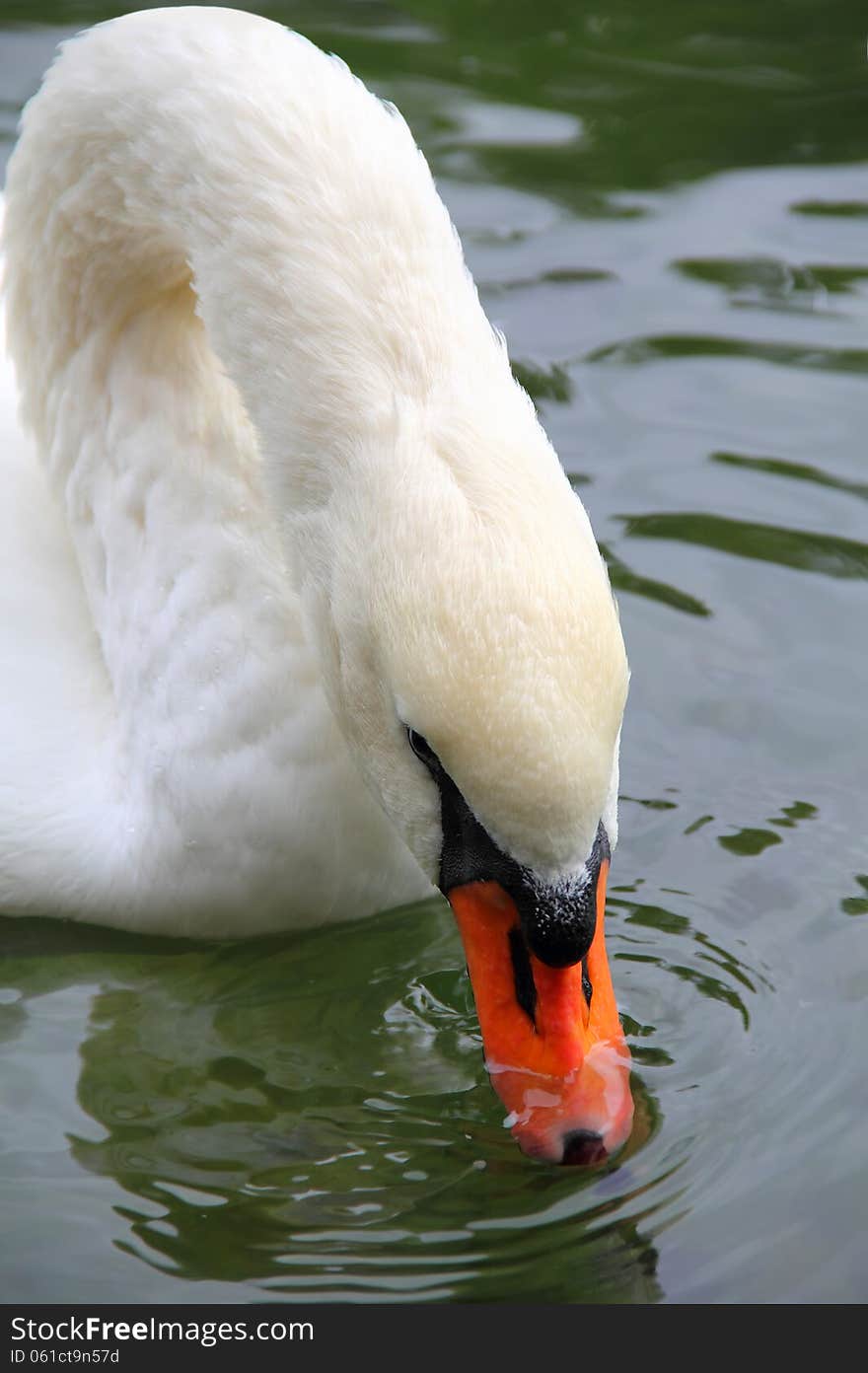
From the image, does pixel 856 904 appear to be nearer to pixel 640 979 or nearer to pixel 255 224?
pixel 640 979

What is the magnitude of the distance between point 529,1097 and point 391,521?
1.17m

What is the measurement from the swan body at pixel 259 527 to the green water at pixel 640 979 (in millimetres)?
380

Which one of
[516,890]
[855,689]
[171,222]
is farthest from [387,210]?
[855,689]

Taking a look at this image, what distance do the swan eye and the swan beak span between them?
260mm

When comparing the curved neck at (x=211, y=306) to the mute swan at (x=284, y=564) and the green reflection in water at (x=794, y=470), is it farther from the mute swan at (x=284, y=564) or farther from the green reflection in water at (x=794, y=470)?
the green reflection in water at (x=794, y=470)

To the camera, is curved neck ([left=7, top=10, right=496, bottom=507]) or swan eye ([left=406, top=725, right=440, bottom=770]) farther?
curved neck ([left=7, top=10, right=496, bottom=507])

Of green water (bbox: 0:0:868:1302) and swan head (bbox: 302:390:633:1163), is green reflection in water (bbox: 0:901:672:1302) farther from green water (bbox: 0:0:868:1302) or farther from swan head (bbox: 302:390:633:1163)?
swan head (bbox: 302:390:633:1163)

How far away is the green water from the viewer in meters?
4.32

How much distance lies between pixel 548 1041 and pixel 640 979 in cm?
74

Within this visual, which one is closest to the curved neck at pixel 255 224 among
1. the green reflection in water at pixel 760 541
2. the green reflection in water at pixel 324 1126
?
the green reflection in water at pixel 324 1126

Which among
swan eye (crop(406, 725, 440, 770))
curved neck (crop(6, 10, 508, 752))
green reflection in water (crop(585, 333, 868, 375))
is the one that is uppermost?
curved neck (crop(6, 10, 508, 752))

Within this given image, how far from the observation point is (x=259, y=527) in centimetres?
528

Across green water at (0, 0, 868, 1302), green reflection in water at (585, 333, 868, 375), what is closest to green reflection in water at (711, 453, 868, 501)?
green water at (0, 0, 868, 1302)

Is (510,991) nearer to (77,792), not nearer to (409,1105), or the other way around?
(409,1105)
